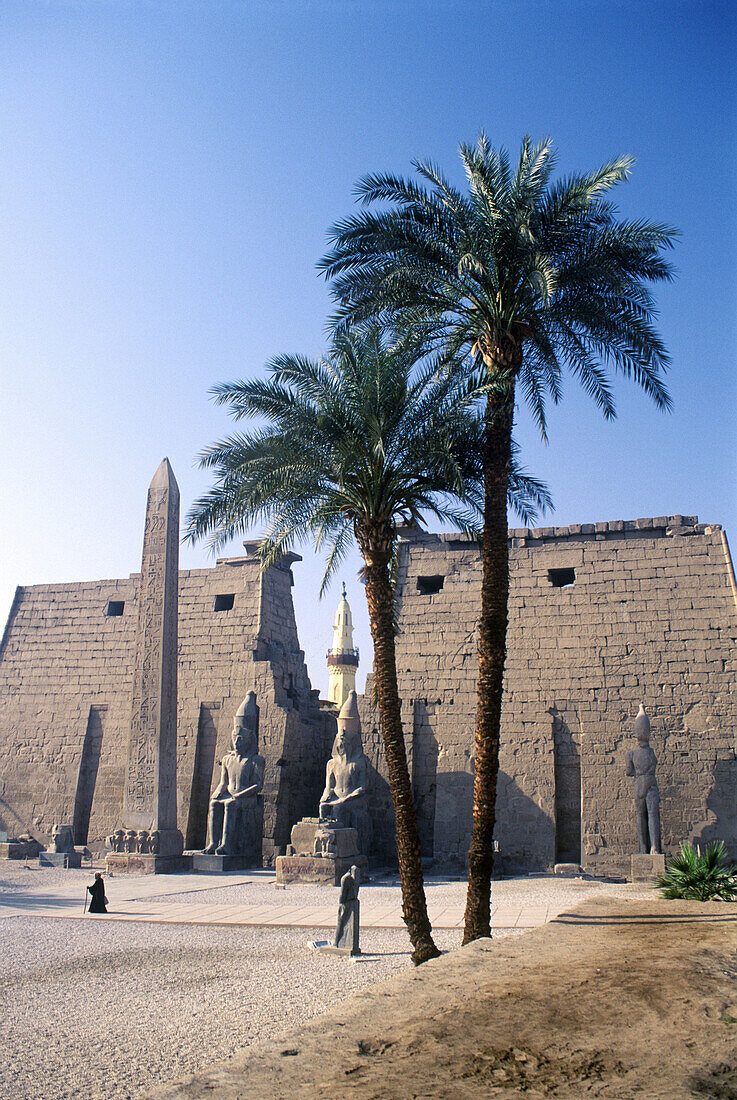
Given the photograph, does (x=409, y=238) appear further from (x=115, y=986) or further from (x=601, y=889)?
(x=601, y=889)

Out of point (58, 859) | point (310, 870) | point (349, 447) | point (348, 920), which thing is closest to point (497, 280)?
point (349, 447)

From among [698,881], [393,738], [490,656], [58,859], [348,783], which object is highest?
[490,656]

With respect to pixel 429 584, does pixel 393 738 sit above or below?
below

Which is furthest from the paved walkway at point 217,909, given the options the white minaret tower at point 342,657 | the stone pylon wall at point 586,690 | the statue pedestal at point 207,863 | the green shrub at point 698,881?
the white minaret tower at point 342,657

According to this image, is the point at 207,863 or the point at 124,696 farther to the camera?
the point at 124,696

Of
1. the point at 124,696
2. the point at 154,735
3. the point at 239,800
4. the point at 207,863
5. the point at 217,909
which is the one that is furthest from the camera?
the point at 124,696

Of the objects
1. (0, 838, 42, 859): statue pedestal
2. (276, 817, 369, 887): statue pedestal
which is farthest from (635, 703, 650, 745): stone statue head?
(0, 838, 42, 859): statue pedestal

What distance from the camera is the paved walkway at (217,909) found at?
8320 millimetres

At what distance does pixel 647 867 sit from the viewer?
1177 centimetres

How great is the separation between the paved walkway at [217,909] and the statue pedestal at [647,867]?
2.75 metres

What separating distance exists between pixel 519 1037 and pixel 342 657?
30.5 meters

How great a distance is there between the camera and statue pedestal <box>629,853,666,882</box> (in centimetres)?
1164

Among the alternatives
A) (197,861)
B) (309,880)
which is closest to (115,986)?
(309,880)

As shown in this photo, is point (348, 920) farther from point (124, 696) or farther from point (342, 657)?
point (342, 657)
